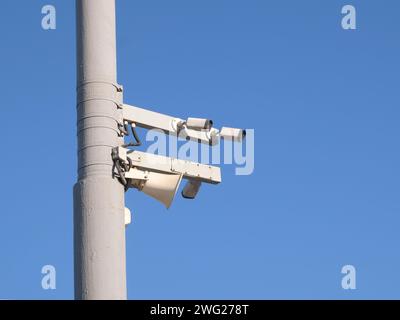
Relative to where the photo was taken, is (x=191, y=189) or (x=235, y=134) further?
(x=191, y=189)

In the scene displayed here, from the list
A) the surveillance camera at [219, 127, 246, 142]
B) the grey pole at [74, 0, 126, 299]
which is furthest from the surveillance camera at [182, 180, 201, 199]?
the grey pole at [74, 0, 126, 299]

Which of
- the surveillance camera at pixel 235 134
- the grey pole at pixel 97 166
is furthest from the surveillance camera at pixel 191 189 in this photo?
the grey pole at pixel 97 166

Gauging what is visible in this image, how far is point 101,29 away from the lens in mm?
105312

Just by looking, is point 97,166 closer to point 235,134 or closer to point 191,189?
point 191,189

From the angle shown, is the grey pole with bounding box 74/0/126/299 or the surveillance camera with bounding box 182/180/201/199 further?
the surveillance camera with bounding box 182/180/201/199

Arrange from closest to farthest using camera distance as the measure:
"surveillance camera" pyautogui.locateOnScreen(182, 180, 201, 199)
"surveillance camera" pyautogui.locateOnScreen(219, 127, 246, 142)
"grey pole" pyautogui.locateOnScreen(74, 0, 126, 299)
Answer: "grey pole" pyautogui.locateOnScreen(74, 0, 126, 299) < "surveillance camera" pyautogui.locateOnScreen(219, 127, 246, 142) < "surveillance camera" pyautogui.locateOnScreen(182, 180, 201, 199)

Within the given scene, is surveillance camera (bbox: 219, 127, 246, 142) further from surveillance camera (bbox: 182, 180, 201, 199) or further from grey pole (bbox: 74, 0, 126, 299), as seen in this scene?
grey pole (bbox: 74, 0, 126, 299)

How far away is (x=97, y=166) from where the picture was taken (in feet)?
343

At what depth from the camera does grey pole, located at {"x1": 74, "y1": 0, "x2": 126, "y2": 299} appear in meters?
104

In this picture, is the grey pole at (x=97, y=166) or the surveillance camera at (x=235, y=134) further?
the surveillance camera at (x=235, y=134)

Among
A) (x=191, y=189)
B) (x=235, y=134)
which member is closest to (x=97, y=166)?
(x=191, y=189)

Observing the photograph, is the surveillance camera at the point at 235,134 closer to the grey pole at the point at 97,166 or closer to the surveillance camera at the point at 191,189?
the surveillance camera at the point at 191,189

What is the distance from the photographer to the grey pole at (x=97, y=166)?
104312 mm

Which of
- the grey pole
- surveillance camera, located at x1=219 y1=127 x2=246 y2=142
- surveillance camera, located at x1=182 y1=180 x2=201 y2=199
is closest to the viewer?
the grey pole
